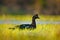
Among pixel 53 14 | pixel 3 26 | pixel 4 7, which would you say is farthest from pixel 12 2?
pixel 53 14

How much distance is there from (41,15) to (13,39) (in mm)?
319

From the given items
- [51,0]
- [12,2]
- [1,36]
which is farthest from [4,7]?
[51,0]

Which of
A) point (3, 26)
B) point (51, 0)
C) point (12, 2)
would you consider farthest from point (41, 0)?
point (3, 26)

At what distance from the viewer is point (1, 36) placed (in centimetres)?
223

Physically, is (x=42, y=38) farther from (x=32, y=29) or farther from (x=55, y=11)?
(x=55, y=11)

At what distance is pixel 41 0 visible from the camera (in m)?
2.31

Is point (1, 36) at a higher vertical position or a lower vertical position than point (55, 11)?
lower

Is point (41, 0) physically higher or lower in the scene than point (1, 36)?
higher

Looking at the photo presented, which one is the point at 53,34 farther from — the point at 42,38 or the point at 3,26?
the point at 3,26

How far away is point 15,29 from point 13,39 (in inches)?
3.6

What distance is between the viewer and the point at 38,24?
2.28m

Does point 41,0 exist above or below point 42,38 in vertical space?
above

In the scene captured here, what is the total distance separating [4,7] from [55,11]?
0.44 m

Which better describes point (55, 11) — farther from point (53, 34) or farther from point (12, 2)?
point (12, 2)
